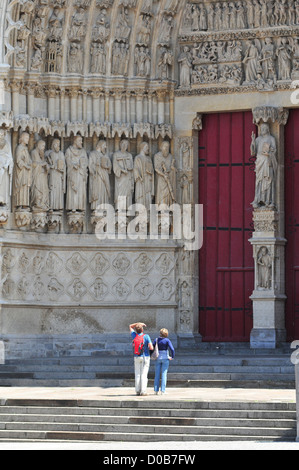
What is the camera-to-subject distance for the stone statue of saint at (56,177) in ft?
66.2

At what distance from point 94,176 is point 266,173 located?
3.16m

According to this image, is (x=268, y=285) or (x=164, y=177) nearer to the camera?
(x=268, y=285)

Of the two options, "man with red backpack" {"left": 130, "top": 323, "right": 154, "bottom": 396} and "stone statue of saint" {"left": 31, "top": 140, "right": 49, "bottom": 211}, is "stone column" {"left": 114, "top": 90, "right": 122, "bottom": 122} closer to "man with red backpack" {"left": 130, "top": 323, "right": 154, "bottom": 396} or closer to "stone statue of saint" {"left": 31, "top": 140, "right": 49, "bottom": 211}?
"stone statue of saint" {"left": 31, "top": 140, "right": 49, "bottom": 211}

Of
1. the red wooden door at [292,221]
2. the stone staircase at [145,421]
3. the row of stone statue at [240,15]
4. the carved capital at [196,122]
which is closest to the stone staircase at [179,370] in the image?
the red wooden door at [292,221]

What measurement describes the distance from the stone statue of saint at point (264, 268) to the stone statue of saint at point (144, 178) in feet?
7.55

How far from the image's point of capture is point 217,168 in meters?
20.9

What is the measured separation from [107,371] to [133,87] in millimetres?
5713

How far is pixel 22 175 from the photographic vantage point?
64.4ft

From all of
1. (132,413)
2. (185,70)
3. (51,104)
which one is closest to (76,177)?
(51,104)

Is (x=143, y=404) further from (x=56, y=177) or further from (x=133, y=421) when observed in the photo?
(x=56, y=177)

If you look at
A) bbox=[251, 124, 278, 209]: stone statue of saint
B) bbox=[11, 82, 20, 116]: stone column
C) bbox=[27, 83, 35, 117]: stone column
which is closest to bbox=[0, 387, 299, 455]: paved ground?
bbox=[251, 124, 278, 209]: stone statue of saint

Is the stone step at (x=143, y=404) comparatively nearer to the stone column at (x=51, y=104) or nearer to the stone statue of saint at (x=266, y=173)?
the stone statue of saint at (x=266, y=173)

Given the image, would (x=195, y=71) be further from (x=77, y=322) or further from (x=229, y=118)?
(x=77, y=322)
